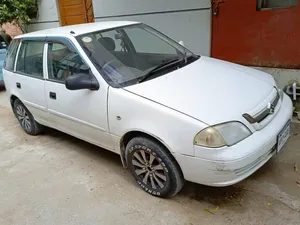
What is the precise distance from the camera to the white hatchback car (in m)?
2.34

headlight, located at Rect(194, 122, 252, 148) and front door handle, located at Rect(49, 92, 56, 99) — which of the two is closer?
headlight, located at Rect(194, 122, 252, 148)

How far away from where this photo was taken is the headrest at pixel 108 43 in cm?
322

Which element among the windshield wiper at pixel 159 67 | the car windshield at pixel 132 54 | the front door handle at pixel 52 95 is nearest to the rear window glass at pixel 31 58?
the front door handle at pixel 52 95

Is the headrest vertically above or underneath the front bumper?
above

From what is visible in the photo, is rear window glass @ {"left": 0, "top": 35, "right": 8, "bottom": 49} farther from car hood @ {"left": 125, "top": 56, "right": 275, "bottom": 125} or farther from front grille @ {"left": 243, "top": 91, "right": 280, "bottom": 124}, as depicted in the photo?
front grille @ {"left": 243, "top": 91, "right": 280, "bottom": 124}

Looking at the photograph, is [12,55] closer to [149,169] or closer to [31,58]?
[31,58]

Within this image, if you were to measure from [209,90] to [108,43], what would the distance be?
1.32 meters

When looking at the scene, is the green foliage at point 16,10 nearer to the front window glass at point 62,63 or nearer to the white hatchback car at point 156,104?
the white hatchback car at point 156,104

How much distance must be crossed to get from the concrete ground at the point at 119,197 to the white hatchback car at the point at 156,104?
240 millimetres

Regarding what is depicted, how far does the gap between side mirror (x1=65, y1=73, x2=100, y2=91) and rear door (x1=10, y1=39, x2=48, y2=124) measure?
958mm

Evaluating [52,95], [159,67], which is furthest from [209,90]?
[52,95]

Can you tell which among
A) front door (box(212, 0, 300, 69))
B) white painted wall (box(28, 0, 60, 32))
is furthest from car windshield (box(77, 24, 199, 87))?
white painted wall (box(28, 0, 60, 32))

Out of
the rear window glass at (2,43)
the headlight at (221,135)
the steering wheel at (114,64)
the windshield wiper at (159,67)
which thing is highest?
the steering wheel at (114,64)

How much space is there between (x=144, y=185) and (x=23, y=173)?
5.31 feet
